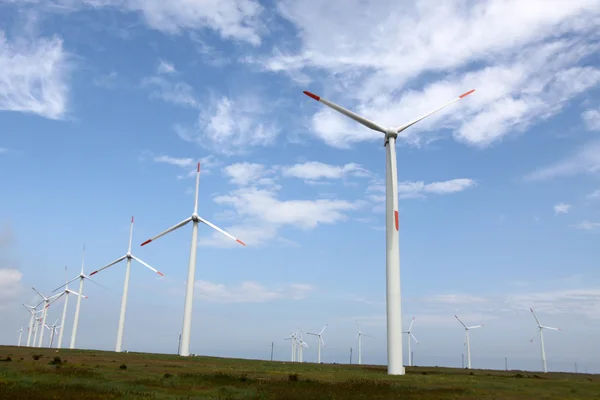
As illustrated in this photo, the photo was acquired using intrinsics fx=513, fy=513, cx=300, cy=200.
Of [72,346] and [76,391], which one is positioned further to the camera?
[72,346]

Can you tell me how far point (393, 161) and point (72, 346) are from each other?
364 feet

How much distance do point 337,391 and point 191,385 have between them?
1392 centimetres

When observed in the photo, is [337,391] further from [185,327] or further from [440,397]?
[185,327]

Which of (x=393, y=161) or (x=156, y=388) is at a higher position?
(x=393, y=161)

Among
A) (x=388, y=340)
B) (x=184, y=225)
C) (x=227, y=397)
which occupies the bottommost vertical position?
(x=227, y=397)

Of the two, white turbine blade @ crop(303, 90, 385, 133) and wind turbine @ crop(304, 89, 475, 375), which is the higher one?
white turbine blade @ crop(303, 90, 385, 133)

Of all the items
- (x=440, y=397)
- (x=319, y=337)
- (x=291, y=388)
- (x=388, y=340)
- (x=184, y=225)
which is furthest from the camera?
(x=319, y=337)

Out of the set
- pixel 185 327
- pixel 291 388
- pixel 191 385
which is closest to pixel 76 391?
pixel 191 385

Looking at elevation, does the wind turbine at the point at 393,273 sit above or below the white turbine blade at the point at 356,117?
below

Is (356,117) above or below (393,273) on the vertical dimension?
above

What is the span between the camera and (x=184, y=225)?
4555 inches

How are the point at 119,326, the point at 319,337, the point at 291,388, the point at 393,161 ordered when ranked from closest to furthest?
the point at 291,388
the point at 393,161
the point at 119,326
the point at 319,337

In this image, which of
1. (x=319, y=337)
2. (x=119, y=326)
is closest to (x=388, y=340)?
(x=119, y=326)

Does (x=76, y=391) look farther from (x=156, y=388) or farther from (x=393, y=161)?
(x=393, y=161)
